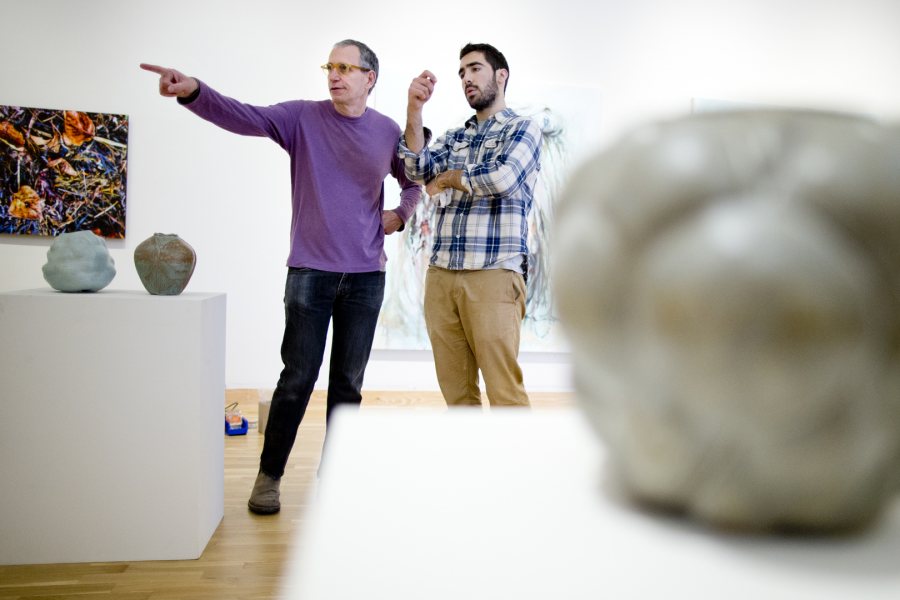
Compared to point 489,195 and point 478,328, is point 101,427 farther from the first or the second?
point 489,195

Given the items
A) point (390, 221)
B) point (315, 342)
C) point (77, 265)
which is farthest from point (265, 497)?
point (390, 221)

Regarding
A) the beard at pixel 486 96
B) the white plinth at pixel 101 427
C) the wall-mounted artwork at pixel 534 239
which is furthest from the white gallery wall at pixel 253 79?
the white plinth at pixel 101 427

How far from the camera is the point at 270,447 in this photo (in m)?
2.30

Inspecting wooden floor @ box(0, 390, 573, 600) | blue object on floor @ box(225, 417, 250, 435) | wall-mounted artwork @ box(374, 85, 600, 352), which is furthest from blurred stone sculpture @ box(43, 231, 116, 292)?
wall-mounted artwork @ box(374, 85, 600, 352)

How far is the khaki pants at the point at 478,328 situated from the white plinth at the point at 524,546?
5.82 feet

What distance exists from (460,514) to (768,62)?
5.26m

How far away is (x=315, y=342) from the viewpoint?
7.55ft

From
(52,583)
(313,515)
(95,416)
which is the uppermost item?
(313,515)

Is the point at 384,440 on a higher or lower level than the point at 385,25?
lower

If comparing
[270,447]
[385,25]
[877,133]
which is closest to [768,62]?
[385,25]

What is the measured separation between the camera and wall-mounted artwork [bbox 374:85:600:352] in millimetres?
4375

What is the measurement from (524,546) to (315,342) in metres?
2.03

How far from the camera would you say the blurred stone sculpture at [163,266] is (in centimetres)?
211

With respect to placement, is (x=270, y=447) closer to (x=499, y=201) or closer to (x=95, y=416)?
(x=95, y=416)
